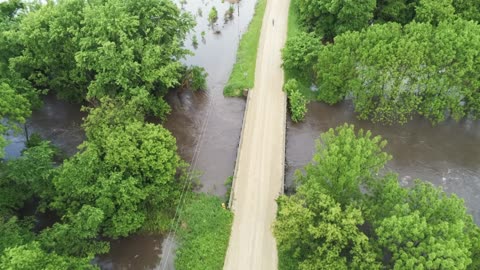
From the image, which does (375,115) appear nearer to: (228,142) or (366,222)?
(228,142)

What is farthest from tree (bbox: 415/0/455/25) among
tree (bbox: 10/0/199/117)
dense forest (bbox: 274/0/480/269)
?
tree (bbox: 10/0/199/117)

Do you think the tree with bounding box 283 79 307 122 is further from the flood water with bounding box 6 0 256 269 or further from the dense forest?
the flood water with bounding box 6 0 256 269

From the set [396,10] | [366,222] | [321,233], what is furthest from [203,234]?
[396,10]

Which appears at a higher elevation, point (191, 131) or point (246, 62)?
point (246, 62)

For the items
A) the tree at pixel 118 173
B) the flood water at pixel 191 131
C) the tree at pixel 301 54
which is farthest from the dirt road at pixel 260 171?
the tree at pixel 118 173

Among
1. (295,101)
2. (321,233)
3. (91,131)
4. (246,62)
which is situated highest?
(246,62)
